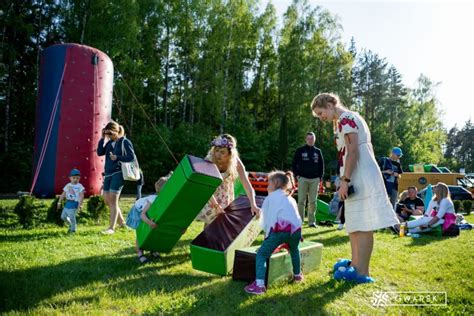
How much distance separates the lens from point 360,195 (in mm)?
3826

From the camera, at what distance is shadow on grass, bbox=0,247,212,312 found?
3127 mm

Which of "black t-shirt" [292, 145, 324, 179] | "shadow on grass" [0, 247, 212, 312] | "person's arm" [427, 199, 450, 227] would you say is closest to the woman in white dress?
"shadow on grass" [0, 247, 212, 312]

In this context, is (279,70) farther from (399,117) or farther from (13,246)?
Result: (13,246)

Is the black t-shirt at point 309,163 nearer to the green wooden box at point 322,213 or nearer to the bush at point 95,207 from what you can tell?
the green wooden box at point 322,213

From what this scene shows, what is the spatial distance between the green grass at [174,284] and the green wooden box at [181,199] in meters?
0.40

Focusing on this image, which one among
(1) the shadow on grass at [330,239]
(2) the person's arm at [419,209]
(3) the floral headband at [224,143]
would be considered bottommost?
(1) the shadow on grass at [330,239]

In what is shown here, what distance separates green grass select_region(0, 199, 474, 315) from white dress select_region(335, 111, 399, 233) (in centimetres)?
64

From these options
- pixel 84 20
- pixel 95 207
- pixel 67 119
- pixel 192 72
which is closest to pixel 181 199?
pixel 95 207

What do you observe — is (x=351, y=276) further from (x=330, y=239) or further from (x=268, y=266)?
(x=330, y=239)

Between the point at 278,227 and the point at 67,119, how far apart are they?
9846 millimetres

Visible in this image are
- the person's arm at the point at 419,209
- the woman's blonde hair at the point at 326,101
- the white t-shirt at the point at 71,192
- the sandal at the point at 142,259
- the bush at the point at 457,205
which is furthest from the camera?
the bush at the point at 457,205

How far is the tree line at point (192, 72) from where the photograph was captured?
2031cm

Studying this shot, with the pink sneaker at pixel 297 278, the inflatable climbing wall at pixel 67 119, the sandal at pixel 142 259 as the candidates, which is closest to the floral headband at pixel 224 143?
the sandal at pixel 142 259

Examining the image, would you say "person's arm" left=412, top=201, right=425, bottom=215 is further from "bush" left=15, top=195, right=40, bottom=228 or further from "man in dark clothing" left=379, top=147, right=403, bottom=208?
"bush" left=15, top=195, right=40, bottom=228
